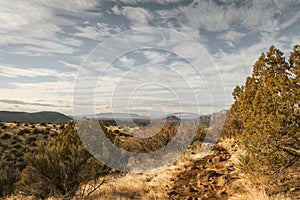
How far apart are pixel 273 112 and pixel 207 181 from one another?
350 centimetres

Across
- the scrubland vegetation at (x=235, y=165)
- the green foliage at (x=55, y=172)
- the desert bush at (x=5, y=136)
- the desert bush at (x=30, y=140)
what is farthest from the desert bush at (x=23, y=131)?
the green foliage at (x=55, y=172)

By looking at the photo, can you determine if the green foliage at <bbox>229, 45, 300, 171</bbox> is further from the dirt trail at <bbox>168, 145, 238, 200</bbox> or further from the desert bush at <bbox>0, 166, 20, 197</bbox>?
the desert bush at <bbox>0, 166, 20, 197</bbox>

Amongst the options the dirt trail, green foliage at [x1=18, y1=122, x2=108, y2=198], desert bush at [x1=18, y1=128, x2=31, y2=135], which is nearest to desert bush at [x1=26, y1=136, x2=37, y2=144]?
desert bush at [x1=18, y1=128, x2=31, y2=135]

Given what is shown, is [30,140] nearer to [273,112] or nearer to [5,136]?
[5,136]

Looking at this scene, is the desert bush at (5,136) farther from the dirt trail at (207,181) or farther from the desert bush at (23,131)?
the dirt trail at (207,181)

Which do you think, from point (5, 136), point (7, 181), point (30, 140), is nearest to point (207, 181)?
point (7, 181)

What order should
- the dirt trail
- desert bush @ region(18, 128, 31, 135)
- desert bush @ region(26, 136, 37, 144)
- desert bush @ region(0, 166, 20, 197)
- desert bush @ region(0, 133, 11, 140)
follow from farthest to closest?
desert bush @ region(18, 128, 31, 135) → desert bush @ region(0, 133, 11, 140) → desert bush @ region(26, 136, 37, 144) → desert bush @ region(0, 166, 20, 197) → the dirt trail

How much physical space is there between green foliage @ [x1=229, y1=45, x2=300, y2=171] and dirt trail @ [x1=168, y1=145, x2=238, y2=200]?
1.50 meters

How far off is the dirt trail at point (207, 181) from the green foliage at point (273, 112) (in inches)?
58.9

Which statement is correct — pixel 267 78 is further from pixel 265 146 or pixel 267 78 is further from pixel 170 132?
pixel 170 132

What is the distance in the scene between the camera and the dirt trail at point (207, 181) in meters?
6.95

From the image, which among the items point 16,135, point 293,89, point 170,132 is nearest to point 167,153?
point 170,132

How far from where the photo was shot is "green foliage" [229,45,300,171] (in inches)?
195

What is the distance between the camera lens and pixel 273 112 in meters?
5.09
